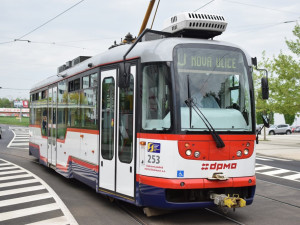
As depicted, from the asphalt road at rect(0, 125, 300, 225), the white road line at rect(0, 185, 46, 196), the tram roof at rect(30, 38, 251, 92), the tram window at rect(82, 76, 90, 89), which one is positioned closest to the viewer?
the tram roof at rect(30, 38, 251, 92)

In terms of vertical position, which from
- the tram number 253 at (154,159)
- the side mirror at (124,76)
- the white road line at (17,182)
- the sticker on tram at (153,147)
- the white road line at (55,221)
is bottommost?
the white road line at (17,182)

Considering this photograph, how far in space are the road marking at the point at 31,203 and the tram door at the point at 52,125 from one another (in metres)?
0.92

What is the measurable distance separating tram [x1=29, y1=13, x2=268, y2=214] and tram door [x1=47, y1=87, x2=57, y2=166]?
15.2 ft

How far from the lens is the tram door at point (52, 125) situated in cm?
1259

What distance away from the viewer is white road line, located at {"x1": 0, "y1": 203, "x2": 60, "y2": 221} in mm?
7660

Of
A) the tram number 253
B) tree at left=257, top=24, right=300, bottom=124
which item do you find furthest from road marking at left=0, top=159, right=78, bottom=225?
tree at left=257, top=24, right=300, bottom=124

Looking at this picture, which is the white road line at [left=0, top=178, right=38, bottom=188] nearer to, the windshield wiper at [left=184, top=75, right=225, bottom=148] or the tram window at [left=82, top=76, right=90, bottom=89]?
the tram window at [left=82, top=76, right=90, bottom=89]

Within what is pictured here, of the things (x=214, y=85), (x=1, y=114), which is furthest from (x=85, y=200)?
(x=1, y=114)

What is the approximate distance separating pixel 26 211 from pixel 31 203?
735mm

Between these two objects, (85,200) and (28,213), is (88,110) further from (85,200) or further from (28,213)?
(28,213)

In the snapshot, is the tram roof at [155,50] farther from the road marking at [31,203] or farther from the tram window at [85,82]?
the road marking at [31,203]

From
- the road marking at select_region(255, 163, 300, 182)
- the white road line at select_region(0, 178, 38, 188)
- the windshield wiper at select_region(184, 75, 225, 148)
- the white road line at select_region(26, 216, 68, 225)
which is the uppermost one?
the windshield wiper at select_region(184, 75, 225, 148)

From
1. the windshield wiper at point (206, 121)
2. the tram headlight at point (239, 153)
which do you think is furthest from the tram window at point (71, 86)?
the tram headlight at point (239, 153)

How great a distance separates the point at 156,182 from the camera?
22.2ft
